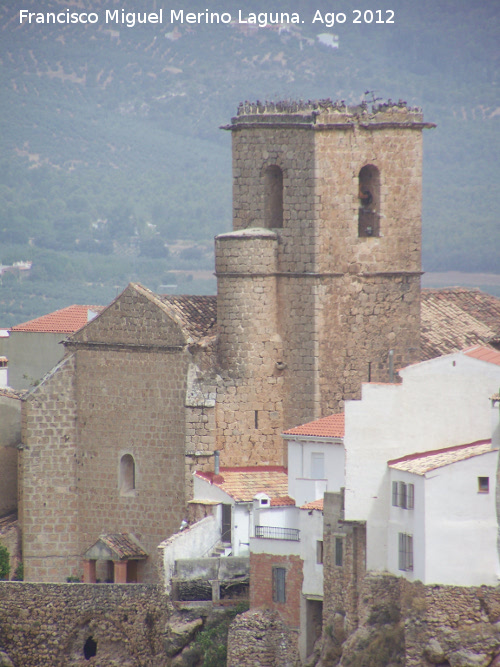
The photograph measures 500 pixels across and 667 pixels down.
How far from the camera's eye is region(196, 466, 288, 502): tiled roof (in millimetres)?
49812

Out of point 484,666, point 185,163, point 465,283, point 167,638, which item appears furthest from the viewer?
point 185,163

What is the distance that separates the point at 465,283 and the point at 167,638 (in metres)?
88.7

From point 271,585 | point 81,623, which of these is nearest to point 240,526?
point 271,585

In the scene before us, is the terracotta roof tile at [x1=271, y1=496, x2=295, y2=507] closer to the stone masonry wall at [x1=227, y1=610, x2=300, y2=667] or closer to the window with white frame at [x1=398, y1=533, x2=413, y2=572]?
the stone masonry wall at [x1=227, y1=610, x2=300, y2=667]

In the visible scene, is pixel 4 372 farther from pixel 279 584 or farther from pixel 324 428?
pixel 279 584

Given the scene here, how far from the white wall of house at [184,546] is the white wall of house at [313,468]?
9.04 ft

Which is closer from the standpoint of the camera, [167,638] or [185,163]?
[167,638]

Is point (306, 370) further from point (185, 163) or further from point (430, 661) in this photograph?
point (185, 163)

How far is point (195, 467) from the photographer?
51594mm

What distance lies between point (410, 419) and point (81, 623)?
42.2 feet

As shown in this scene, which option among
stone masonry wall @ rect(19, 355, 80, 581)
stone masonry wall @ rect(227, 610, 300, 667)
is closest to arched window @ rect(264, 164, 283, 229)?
stone masonry wall @ rect(19, 355, 80, 581)

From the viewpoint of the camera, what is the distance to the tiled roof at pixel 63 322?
72.7 m

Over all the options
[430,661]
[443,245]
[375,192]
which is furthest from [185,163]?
[430,661]

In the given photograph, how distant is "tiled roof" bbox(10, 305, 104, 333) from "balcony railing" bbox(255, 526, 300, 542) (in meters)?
26.1
